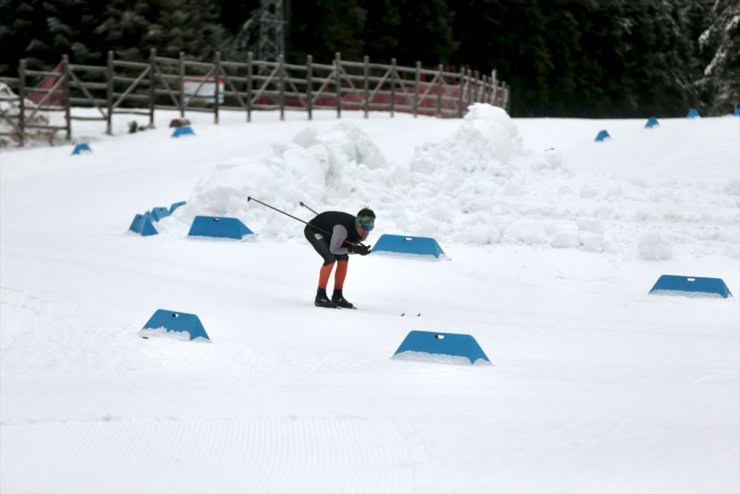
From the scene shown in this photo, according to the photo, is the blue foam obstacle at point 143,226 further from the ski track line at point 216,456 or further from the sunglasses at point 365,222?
the ski track line at point 216,456

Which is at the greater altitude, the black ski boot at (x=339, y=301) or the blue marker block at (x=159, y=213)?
the black ski boot at (x=339, y=301)

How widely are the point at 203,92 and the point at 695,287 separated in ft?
90.3

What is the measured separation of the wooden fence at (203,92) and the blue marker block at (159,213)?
1088 cm

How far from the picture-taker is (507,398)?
8.11m

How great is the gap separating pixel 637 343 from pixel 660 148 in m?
15.5

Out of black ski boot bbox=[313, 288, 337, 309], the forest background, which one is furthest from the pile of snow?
the forest background

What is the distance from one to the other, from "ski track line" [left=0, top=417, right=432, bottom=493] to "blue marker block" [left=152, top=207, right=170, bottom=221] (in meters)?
10.2

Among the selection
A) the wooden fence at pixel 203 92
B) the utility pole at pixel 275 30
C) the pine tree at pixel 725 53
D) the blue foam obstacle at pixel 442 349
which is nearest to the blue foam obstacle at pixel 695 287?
the blue foam obstacle at pixel 442 349

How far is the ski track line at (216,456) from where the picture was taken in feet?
20.9

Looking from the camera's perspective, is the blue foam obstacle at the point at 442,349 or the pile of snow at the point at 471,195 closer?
the blue foam obstacle at the point at 442,349

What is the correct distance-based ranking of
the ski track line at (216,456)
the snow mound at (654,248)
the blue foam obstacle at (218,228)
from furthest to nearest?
the blue foam obstacle at (218,228) < the snow mound at (654,248) < the ski track line at (216,456)

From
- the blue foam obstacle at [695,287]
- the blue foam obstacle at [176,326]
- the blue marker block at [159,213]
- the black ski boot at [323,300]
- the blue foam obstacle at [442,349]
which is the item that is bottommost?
the blue marker block at [159,213]

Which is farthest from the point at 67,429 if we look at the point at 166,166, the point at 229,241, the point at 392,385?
the point at 166,166

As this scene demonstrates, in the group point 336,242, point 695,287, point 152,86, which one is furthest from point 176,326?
point 152,86
